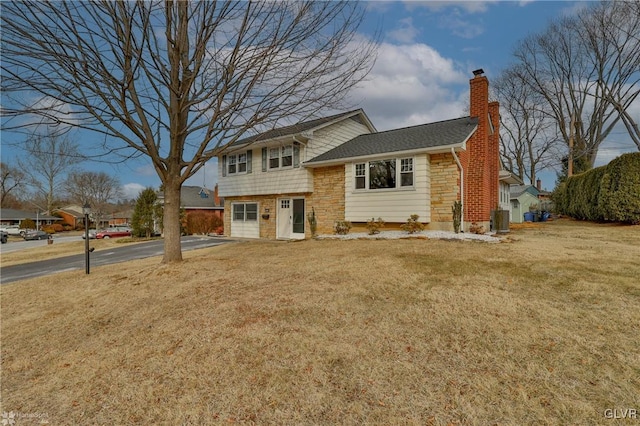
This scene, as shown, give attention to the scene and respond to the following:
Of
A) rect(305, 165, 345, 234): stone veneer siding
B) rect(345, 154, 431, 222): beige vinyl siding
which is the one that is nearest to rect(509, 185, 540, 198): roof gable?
rect(345, 154, 431, 222): beige vinyl siding

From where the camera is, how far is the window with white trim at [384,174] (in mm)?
11555

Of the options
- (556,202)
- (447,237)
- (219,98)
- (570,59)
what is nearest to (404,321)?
(219,98)

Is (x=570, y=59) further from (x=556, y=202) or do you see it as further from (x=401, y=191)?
(x=401, y=191)

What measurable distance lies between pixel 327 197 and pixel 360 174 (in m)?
2.07

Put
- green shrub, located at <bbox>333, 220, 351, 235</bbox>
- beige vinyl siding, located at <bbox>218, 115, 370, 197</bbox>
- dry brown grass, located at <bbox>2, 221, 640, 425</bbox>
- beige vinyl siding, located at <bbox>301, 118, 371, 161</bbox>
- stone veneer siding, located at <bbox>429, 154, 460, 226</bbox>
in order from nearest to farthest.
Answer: dry brown grass, located at <bbox>2, 221, 640, 425</bbox>
stone veneer siding, located at <bbox>429, 154, 460, 226</bbox>
green shrub, located at <bbox>333, 220, 351, 235</bbox>
beige vinyl siding, located at <bbox>218, 115, 370, 197</bbox>
beige vinyl siding, located at <bbox>301, 118, 371, 161</bbox>

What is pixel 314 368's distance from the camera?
2871 millimetres

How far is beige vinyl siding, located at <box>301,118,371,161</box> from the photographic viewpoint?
14558 millimetres

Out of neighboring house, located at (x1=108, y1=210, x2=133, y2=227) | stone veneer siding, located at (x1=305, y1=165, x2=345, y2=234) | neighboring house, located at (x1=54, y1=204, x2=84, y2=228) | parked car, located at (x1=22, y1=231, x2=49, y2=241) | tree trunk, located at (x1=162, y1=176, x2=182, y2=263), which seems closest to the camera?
tree trunk, located at (x1=162, y1=176, x2=182, y2=263)

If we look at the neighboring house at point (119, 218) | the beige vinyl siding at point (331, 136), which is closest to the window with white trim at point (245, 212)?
the beige vinyl siding at point (331, 136)

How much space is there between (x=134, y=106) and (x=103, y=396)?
653 cm

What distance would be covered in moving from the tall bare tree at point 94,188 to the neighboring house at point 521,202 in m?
52.8

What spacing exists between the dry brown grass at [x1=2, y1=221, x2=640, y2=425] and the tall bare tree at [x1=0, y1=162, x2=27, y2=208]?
2522 inches

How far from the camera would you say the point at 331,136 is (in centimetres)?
1537

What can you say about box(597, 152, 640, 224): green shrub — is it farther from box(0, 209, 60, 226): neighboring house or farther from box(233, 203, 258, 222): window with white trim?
box(0, 209, 60, 226): neighboring house
